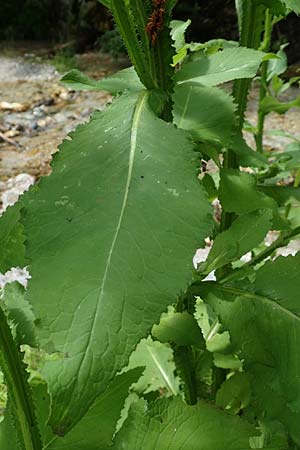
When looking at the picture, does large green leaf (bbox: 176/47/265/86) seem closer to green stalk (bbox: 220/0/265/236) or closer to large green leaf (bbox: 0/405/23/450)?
green stalk (bbox: 220/0/265/236)

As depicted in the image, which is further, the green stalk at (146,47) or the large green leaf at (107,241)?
the green stalk at (146,47)

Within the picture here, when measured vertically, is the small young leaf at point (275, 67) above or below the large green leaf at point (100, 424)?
above

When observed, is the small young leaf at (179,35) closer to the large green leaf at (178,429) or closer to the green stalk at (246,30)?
the green stalk at (246,30)

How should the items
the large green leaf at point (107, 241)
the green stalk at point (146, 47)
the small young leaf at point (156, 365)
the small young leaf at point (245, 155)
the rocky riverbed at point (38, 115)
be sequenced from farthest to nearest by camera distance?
the rocky riverbed at point (38, 115) → the small young leaf at point (156, 365) → the small young leaf at point (245, 155) → the green stalk at point (146, 47) → the large green leaf at point (107, 241)

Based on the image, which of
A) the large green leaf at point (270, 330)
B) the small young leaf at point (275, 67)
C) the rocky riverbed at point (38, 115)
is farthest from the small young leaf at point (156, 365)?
the rocky riverbed at point (38, 115)

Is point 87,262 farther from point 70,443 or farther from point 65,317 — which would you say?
point 70,443

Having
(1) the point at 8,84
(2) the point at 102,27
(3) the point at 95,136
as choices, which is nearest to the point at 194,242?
(3) the point at 95,136
